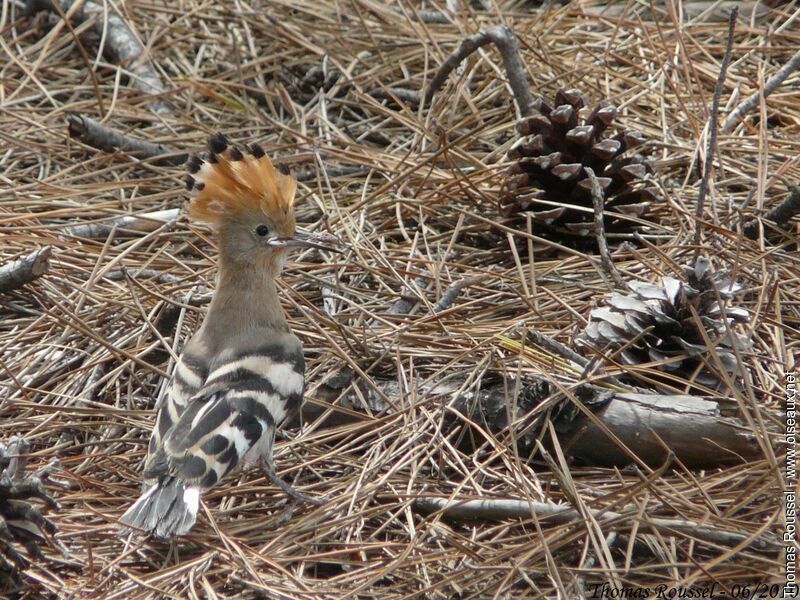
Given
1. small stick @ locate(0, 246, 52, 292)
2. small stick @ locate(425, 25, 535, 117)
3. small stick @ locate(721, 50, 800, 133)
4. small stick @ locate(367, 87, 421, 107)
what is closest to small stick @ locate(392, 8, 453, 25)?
small stick @ locate(367, 87, 421, 107)

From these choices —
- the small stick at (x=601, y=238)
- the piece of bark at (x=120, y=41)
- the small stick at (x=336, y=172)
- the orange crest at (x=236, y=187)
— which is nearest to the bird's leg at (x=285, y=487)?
the orange crest at (x=236, y=187)

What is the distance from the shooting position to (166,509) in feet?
8.22

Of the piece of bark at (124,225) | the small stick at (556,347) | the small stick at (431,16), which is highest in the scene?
the small stick at (431,16)

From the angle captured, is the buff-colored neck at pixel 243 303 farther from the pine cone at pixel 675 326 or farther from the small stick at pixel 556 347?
the pine cone at pixel 675 326

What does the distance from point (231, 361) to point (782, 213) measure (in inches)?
74.8

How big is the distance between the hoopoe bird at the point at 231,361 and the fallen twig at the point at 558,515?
0.41m

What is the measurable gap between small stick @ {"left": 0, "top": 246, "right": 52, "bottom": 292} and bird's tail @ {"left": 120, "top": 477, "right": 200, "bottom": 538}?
106 cm

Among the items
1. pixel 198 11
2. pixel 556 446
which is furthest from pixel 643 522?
pixel 198 11

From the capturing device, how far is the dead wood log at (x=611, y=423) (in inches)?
103

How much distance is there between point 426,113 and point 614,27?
1.00 meters

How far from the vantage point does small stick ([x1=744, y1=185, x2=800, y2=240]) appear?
338cm

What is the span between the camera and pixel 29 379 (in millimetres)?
3160

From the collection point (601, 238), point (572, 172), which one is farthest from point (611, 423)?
point (572, 172)

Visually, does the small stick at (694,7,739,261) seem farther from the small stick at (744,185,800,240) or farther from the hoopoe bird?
the hoopoe bird
